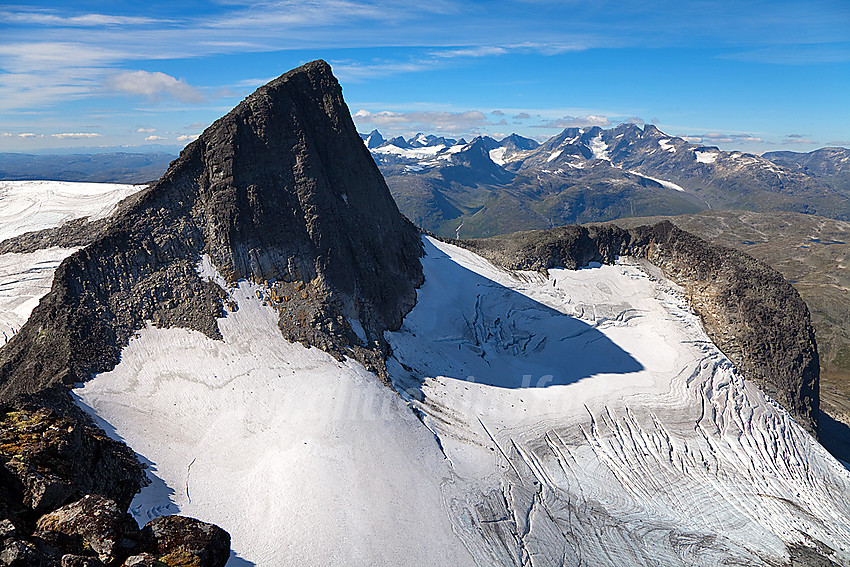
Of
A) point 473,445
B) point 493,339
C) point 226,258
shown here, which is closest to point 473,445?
point 473,445

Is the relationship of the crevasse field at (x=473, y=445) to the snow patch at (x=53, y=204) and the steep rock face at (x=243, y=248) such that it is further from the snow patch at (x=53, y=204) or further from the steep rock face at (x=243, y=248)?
the snow patch at (x=53, y=204)

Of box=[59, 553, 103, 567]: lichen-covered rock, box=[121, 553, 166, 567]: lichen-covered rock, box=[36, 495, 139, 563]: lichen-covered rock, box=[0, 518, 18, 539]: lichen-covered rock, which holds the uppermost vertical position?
box=[0, 518, 18, 539]: lichen-covered rock

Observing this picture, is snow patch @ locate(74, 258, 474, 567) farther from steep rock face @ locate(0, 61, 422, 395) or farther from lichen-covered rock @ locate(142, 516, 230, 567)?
lichen-covered rock @ locate(142, 516, 230, 567)

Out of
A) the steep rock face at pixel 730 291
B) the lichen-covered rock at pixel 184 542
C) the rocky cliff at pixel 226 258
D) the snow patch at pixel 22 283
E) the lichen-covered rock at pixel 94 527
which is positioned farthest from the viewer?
the steep rock face at pixel 730 291

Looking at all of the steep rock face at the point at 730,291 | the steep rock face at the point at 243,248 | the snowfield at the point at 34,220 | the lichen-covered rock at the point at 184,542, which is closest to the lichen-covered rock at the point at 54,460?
the lichen-covered rock at the point at 184,542


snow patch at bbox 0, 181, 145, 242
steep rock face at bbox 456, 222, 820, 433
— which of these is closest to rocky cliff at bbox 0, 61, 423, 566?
snow patch at bbox 0, 181, 145, 242

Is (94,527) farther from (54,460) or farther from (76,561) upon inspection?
(54,460)
